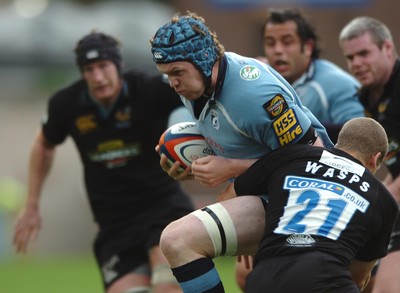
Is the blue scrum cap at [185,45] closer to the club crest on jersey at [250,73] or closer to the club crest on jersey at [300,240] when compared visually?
the club crest on jersey at [250,73]

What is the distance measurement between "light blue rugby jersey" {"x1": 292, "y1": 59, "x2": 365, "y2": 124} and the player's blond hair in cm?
179

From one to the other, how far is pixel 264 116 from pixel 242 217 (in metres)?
0.54

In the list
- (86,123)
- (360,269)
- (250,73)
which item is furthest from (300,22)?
(360,269)

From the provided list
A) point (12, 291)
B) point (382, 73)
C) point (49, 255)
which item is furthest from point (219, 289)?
point (49, 255)

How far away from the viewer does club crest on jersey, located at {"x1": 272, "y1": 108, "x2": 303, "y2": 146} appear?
5246 millimetres

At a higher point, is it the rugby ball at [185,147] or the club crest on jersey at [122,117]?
the club crest on jersey at [122,117]

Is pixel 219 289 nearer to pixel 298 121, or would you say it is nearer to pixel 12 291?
pixel 298 121

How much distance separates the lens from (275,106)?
17.2 feet

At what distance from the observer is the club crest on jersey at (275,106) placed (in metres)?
5.22

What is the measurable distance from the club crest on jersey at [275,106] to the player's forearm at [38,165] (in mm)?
2968

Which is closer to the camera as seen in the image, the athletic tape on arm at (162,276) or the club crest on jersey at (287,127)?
the club crest on jersey at (287,127)

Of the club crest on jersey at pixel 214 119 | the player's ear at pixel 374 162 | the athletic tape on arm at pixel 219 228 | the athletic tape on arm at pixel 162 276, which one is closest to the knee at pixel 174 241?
the athletic tape on arm at pixel 219 228

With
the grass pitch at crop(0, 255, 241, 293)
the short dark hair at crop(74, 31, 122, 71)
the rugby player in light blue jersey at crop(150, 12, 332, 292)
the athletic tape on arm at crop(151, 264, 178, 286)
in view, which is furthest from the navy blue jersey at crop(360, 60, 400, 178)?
the grass pitch at crop(0, 255, 241, 293)

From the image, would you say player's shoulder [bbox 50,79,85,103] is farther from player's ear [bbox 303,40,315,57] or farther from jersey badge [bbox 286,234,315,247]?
jersey badge [bbox 286,234,315,247]
